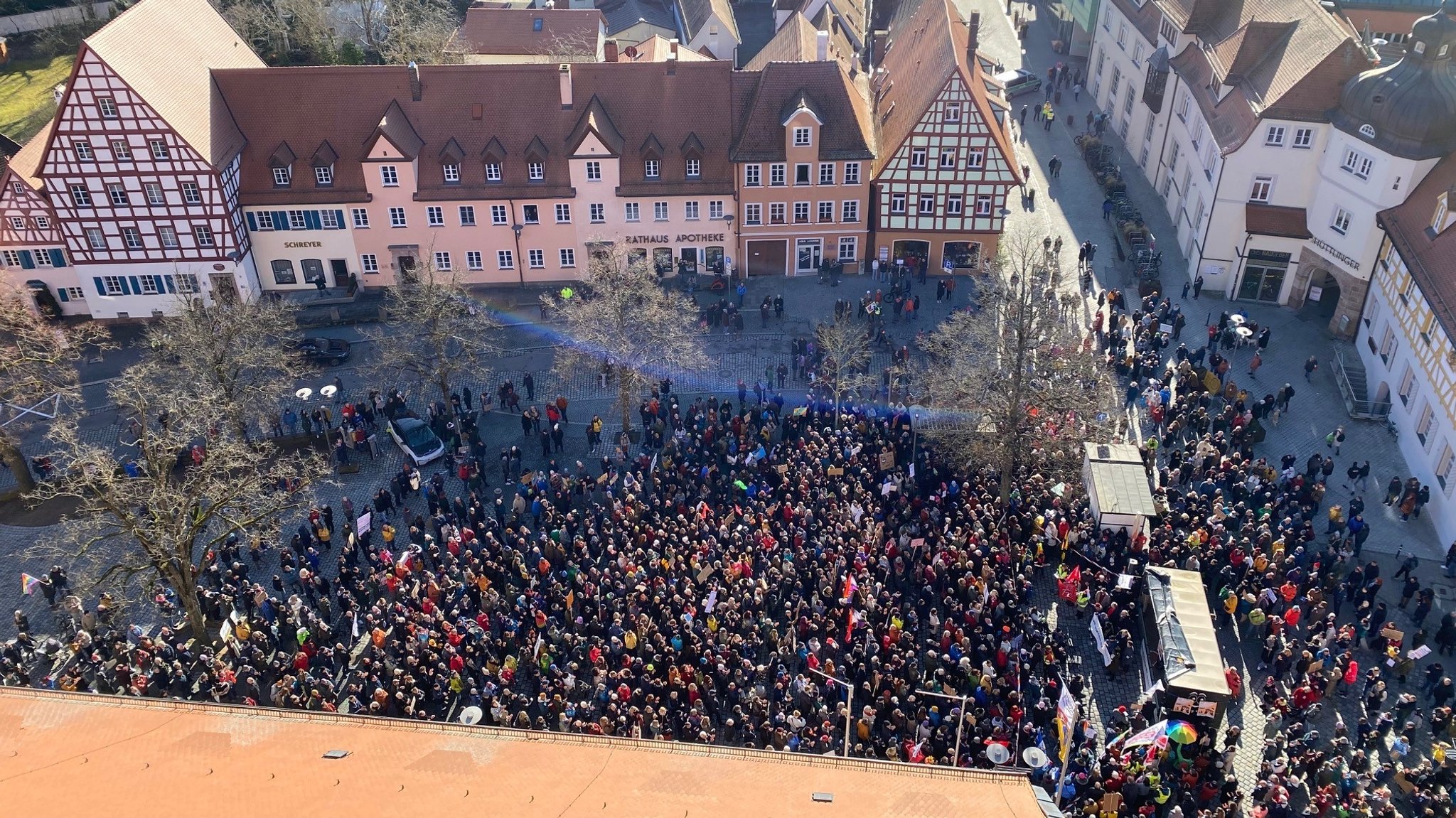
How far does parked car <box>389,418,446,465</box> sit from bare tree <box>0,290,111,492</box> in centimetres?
1108

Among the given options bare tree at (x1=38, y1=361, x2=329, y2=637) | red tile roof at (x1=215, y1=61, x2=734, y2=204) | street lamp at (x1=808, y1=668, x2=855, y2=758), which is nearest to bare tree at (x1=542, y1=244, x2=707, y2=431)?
red tile roof at (x1=215, y1=61, x2=734, y2=204)

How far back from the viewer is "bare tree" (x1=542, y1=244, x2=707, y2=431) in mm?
41094

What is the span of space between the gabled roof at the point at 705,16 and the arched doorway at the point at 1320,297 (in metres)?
37.9

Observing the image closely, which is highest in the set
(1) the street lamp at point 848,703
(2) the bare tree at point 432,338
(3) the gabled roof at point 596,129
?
(3) the gabled roof at point 596,129

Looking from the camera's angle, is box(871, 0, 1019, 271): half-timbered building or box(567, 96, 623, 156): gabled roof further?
box(567, 96, 623, 156): gabled roof

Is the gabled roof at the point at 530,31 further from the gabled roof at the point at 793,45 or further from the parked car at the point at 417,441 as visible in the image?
the parked car at the point at 417,441

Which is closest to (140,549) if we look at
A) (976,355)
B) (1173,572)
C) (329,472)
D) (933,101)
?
(329,472)

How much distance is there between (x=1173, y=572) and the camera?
32.1 metres

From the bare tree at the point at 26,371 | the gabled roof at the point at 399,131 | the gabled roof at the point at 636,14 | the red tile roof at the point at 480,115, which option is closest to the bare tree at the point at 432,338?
the gabled roof at the point at 399,131

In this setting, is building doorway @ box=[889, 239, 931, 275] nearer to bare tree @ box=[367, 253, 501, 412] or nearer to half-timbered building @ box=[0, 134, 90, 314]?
bare tree @ box=[367, 253, 501, 412]

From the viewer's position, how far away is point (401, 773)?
2206cm

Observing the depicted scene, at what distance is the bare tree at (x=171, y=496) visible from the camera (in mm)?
30922

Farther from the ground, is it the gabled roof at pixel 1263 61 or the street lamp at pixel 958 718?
the gabled roof at pixel 1263 61

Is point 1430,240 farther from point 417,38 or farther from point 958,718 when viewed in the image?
point 417,38
